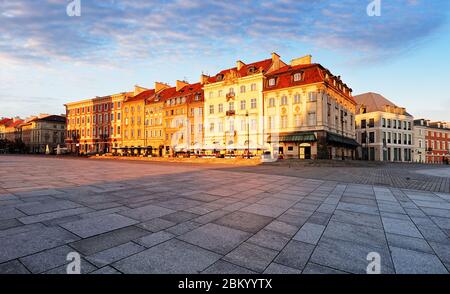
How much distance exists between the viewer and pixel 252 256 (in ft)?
11.3

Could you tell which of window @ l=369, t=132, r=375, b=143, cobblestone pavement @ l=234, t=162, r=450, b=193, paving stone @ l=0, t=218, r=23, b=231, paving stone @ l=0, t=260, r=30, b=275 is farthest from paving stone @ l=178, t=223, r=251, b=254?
window @ l=369, t=132, r=375, b=143

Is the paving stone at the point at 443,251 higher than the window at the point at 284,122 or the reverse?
the reverse

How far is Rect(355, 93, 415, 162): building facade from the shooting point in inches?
2070

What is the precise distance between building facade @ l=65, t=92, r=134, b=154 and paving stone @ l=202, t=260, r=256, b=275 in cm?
6494

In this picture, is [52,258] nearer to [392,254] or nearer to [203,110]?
[392,254]

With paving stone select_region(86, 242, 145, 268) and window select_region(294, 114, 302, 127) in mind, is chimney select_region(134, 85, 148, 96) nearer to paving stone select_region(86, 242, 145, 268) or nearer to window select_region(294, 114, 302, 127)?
window select_region(294, 114, 302, 127)

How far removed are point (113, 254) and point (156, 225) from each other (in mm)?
1398

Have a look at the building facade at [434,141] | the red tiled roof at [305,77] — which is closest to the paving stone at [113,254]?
the red tiled roof at [305,77]

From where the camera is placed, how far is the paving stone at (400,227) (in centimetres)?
462

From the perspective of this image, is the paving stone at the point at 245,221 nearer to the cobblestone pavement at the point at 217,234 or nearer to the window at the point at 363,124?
the cobblestone pavement at the point at 217,234

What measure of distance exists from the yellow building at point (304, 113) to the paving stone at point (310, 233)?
31.4m

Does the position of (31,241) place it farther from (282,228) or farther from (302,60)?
(302,60)
